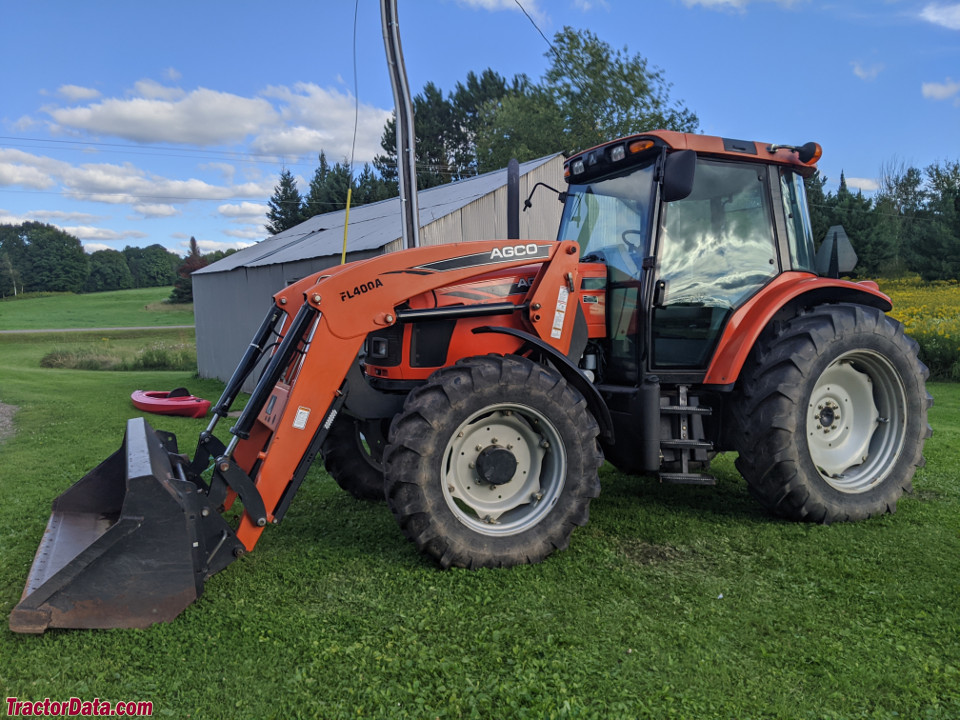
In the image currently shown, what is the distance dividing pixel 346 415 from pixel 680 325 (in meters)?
2.33

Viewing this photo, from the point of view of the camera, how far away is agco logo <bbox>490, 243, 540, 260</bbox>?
414cm

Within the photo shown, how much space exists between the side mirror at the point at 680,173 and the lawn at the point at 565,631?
6.85 feet

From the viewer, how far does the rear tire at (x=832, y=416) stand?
4.26 metres

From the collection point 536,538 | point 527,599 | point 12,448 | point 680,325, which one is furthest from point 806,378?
point 12,448

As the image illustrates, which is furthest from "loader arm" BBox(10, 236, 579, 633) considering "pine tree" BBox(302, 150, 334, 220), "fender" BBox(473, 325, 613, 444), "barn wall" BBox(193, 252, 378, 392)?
"pine tree" BBox(302, 150, 334, 220)

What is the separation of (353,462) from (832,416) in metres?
3.33

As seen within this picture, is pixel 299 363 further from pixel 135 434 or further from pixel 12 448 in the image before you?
pixel 12 448

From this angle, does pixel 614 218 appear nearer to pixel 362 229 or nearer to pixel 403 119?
pixel 403 119

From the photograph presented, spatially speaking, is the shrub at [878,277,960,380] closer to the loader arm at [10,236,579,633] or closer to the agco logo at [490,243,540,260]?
the agco logo at [490,243,540,260]

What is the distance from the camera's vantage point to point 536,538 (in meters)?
3.84

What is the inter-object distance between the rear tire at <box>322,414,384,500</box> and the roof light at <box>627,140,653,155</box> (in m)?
2.63

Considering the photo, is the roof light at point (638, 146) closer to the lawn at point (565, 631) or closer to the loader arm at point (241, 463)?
the loader arm at point (241, 463)

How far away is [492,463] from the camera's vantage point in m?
3.88

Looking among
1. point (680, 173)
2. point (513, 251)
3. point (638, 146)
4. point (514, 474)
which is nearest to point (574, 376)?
point (514, 474)
